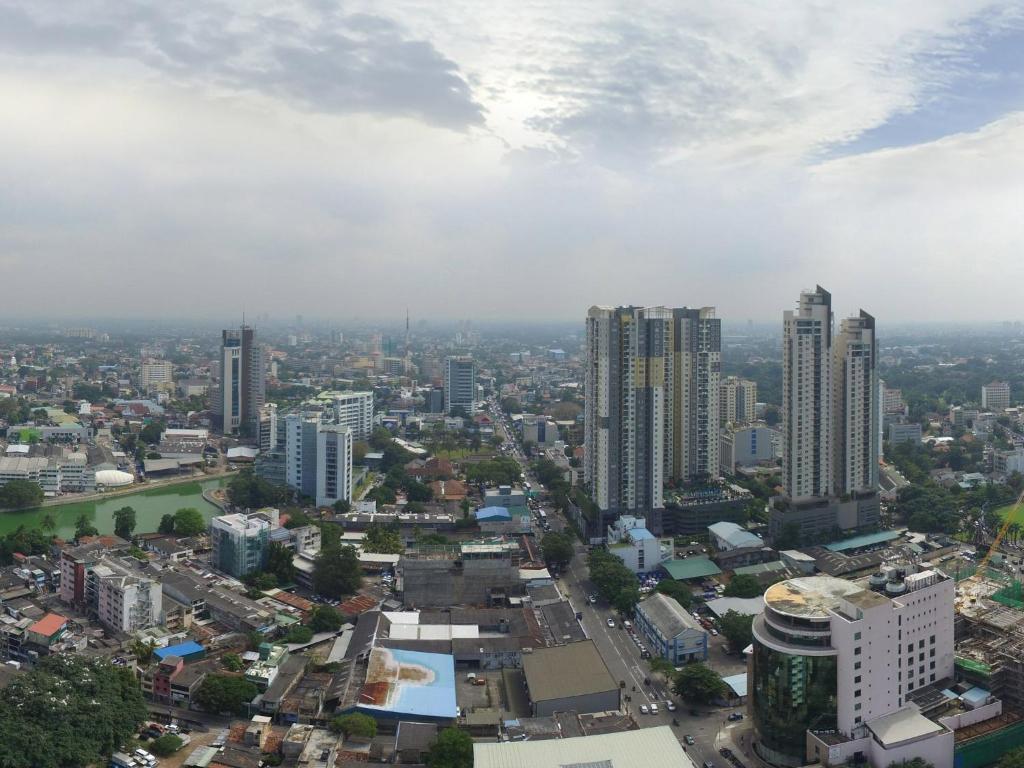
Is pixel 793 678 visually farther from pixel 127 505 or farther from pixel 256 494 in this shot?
pixel 127 505

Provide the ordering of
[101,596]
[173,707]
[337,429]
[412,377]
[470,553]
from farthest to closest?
[412,377], [337,429], [470,553], [101,596], [173,707]

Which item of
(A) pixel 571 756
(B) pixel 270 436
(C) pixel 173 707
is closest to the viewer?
(A) pixel 571 756

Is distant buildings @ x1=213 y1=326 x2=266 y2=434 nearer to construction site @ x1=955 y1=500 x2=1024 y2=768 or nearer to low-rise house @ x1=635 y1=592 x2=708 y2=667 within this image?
low-rise house @ x1=635 y1=592 x2=708 y2=667

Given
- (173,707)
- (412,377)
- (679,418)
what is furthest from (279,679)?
(412,377)

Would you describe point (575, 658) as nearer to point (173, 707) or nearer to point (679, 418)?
point (173, 707)

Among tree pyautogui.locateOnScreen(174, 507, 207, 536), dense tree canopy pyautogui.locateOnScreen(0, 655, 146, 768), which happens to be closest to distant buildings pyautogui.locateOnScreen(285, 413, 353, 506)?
tree pyautogui.locateOnScreen(174, 507, 207, 536)

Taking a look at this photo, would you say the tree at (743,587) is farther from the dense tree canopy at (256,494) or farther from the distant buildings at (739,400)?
the distant buildings at (739,400)

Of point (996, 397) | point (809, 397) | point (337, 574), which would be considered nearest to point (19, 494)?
point (337, 574)

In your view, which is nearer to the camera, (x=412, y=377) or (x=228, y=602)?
(x=228, y=602)
